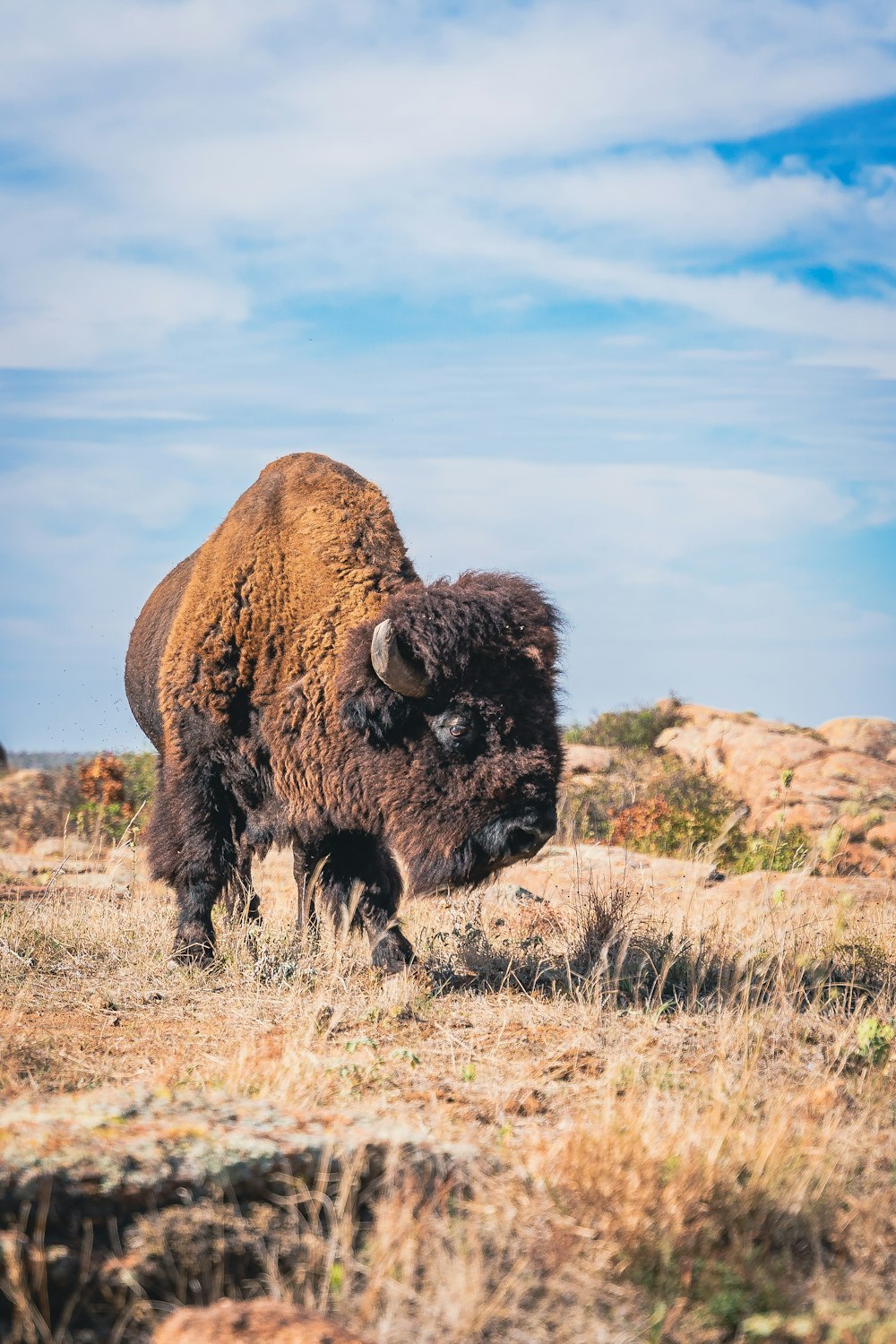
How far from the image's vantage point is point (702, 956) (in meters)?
7.06

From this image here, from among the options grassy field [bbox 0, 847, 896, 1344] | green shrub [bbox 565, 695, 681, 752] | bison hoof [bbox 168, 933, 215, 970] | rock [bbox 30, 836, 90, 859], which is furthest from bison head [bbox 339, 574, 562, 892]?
green shrub [bbox 565, 695, 681, 752]

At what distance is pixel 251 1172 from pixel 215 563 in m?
4.89

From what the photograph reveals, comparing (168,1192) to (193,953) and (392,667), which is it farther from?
(193,953)

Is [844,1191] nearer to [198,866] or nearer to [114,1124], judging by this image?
[114,1124]

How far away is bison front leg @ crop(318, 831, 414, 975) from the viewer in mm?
7594

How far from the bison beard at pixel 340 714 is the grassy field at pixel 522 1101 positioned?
59 cm

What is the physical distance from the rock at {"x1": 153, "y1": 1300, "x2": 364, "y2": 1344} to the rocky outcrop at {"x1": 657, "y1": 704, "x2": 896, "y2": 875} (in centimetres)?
1132

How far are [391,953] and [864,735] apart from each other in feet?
50.0

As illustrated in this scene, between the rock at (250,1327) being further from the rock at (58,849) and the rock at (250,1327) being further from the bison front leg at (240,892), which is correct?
the rock at (58,849)

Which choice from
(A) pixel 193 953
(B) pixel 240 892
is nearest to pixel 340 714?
(B) pixel 240 892

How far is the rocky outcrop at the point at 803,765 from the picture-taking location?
49.1ft

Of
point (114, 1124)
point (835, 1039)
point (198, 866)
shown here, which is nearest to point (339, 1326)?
point (114, 1124)

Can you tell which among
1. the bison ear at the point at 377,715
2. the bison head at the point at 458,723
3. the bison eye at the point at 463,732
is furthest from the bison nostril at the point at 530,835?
the bison ear at the point at 377,715

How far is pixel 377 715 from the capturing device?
257 inches
